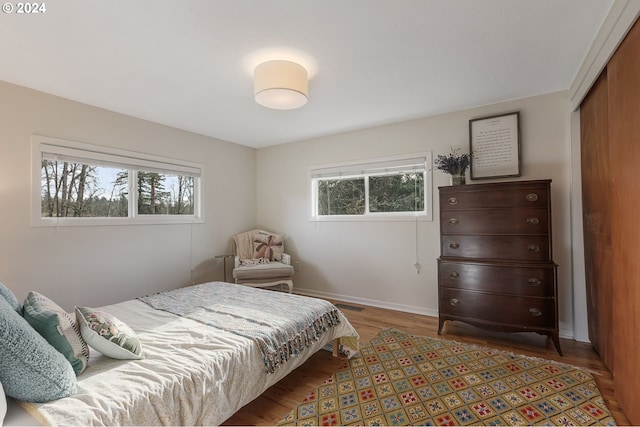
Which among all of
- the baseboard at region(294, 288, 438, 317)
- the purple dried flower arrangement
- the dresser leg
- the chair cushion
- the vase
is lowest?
the baseboard at region(294, 288, 438, 317)

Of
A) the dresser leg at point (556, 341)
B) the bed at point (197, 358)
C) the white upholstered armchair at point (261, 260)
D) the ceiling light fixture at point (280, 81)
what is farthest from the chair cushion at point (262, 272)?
the dresser leg at point (556, 341)

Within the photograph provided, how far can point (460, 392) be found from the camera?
1.85 m

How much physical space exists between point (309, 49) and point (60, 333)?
6.90 ft

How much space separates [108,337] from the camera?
4.51ft

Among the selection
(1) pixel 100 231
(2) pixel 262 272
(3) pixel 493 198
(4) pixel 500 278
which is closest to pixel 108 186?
(1) pixel 100 231

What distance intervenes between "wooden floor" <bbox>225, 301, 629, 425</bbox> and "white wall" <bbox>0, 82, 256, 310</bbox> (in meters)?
2.21

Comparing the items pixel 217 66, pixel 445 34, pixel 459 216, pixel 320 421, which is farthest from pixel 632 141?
pixel 217 66

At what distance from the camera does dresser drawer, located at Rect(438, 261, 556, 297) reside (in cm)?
239

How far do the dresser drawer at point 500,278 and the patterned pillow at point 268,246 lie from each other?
7.47 ft

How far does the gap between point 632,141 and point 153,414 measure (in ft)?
8.65

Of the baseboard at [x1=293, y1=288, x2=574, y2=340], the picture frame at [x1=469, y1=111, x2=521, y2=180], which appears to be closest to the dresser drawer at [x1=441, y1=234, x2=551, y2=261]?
the picture frame at [x1=469, y1=111, x2=521, y2=180]

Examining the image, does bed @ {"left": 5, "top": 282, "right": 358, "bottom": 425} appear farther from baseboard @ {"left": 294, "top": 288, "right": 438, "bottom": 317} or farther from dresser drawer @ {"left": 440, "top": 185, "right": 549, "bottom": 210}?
dresser drawer @ {"left": 440, "top": 185, "right": 549, "bottom": 210}

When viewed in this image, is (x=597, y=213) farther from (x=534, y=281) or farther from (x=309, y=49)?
(x=309, y=49)

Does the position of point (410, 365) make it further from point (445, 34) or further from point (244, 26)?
point (244, 26)
